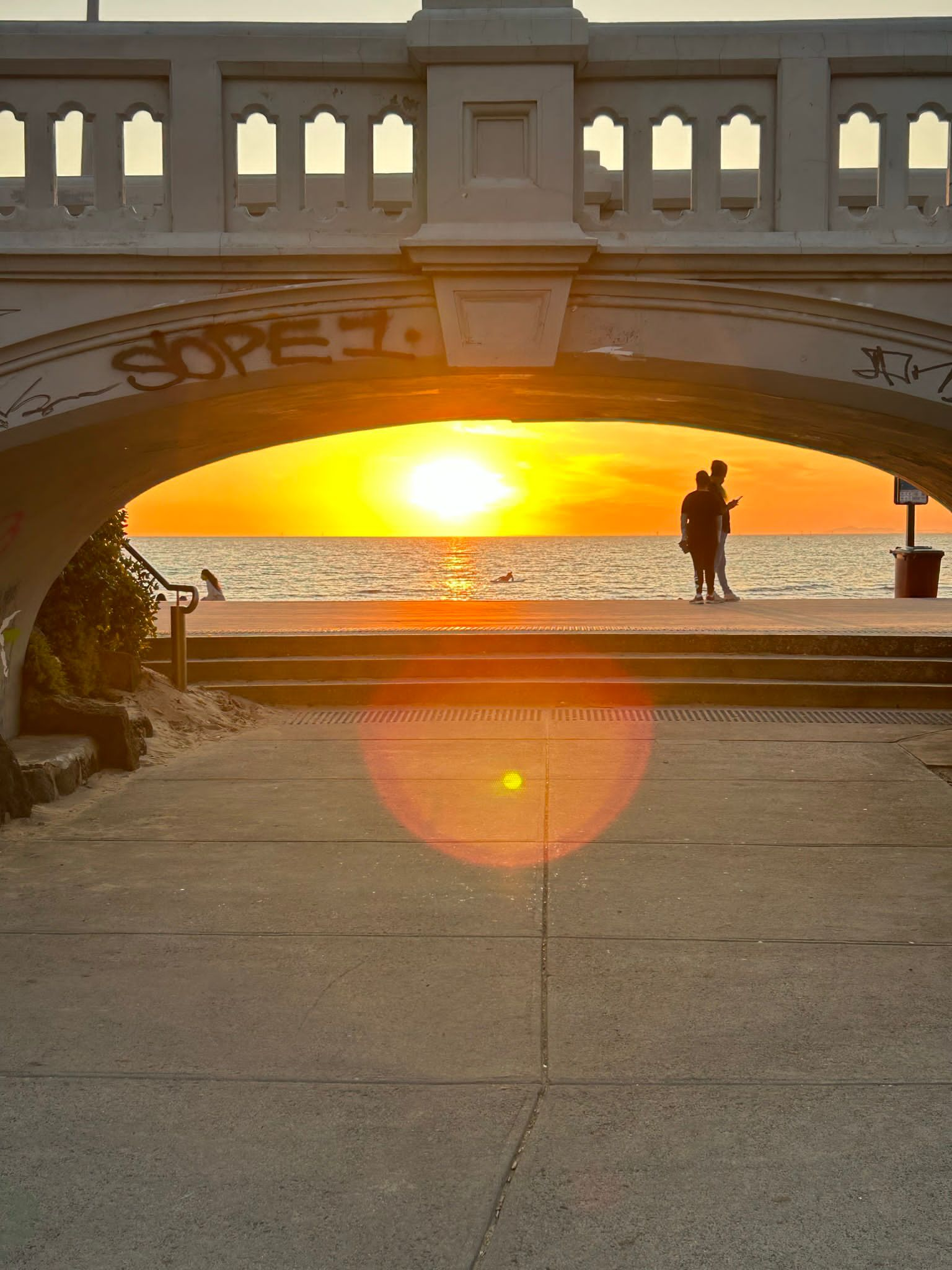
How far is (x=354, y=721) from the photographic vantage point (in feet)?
40.0

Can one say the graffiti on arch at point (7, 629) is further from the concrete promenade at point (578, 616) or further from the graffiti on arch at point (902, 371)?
the graffiti on arch at point (902, 371)

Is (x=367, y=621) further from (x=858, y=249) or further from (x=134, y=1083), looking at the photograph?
(x=134, y=1083)

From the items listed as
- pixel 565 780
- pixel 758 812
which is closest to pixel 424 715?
pixel 565 780

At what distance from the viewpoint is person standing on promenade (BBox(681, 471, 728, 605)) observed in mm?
17938

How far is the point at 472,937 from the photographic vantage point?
6082 mm

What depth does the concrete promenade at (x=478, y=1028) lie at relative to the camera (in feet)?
11.7

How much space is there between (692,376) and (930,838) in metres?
3.05

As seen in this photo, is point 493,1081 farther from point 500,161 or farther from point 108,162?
point 108,162

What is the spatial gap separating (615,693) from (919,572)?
40.4 feet

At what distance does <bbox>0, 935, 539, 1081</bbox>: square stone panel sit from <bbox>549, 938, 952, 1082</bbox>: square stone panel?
0.20 meters

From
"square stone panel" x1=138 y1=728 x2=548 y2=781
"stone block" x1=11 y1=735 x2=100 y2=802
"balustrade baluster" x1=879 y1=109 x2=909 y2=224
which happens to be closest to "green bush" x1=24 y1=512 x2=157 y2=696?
"stone block" x1=11 y1=735 x2=100 y2=802

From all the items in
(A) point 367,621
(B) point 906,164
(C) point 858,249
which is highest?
(B) point 906,164

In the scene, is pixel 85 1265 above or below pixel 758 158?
below

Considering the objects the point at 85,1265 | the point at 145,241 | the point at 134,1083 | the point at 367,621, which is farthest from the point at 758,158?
the point at 367,621
